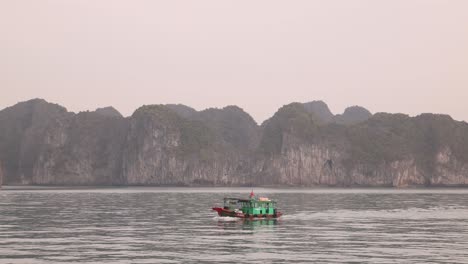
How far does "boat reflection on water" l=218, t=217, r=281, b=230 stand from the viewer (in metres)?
76.2

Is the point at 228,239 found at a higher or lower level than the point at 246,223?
lower

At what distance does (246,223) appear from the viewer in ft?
269

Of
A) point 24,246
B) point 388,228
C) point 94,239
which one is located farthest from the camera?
point 388,228

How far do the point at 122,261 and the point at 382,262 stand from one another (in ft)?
55.8

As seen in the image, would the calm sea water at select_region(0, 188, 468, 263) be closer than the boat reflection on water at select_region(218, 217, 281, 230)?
Yes

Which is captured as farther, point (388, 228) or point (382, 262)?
point (388, 228)

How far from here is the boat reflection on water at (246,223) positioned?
250 ft

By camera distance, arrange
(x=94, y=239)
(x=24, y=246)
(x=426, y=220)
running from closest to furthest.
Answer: (x=24, y=246), (x=94, y=239), (x=426, y=220)

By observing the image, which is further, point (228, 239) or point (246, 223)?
point (246, 223)

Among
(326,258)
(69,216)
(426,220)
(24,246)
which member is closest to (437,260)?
(326,258)

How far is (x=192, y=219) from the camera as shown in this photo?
8669 centimetres

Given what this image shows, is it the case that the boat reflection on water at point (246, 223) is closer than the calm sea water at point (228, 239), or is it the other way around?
the calm sea water at point (228, 239)

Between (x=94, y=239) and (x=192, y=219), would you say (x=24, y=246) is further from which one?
(x=192, y=219)

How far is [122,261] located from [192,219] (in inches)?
1573
